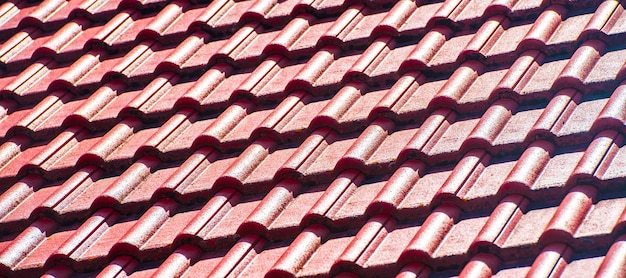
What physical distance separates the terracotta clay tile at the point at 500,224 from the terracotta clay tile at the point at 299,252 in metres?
0.60

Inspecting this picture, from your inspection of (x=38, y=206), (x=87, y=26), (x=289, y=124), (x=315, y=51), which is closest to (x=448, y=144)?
(x=289, y=124)

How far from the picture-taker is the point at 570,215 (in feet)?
9.39

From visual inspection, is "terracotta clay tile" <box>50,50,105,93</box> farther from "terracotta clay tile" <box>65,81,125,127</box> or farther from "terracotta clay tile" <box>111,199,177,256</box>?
"terracotta clay tile" <box>111,199,177,256</box>

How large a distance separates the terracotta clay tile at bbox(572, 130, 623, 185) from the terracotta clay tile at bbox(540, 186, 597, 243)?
0.05 meters

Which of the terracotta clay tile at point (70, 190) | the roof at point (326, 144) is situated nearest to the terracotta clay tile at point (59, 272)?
the roof at point (326, 144)

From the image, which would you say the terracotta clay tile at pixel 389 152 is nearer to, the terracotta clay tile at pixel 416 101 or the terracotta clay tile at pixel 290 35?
the terracotta clay tile at pixel 416 101

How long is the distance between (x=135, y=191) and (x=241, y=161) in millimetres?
510

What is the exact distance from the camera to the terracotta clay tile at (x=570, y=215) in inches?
111

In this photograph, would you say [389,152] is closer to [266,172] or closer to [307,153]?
[307,153]

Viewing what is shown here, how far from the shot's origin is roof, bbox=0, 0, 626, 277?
Result: 3.03 m

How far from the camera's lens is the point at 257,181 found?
356cm

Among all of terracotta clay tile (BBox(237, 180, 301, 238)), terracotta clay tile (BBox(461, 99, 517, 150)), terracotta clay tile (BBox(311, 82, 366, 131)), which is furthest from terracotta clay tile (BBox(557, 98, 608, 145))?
terracotta clay tile (BBox(237, 180, 301, 238))

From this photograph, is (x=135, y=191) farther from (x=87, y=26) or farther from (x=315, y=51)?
(x=87, y=26)

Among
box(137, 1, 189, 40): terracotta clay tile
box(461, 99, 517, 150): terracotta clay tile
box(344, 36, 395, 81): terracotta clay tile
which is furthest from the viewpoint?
box(137, 1, 189, 40): terracotta clay tile
